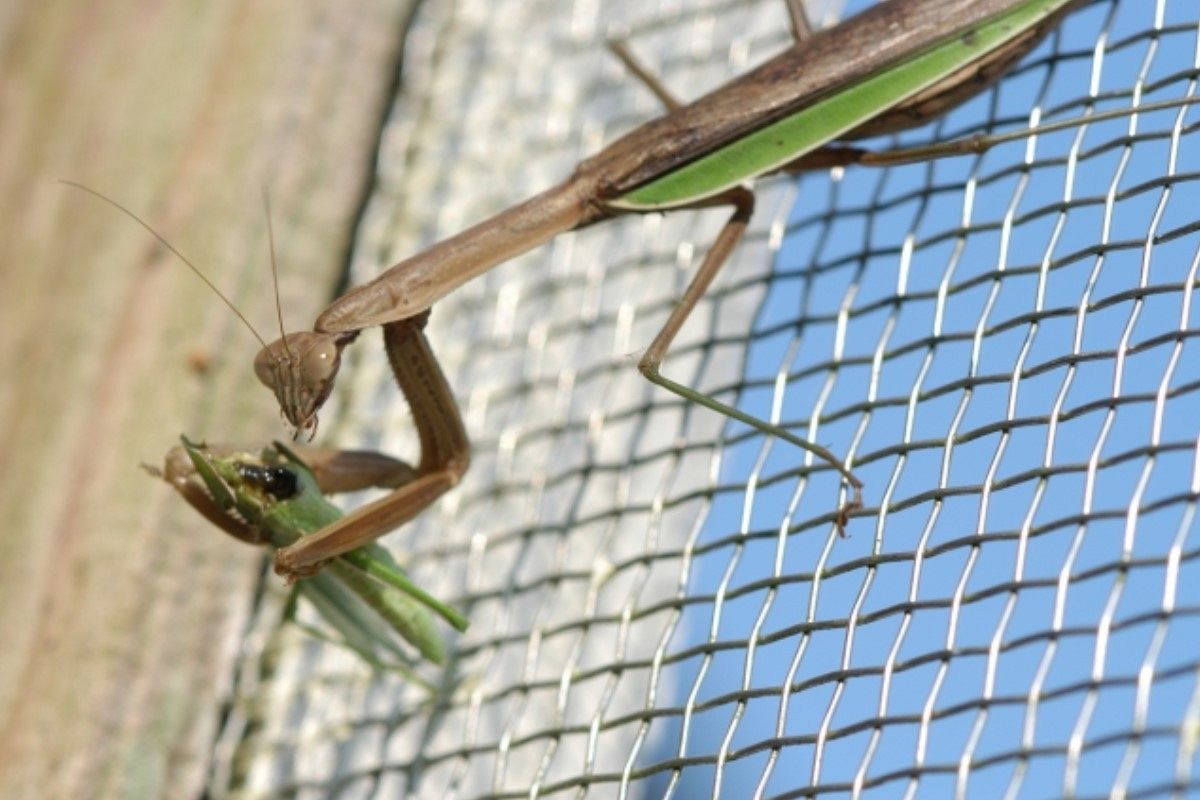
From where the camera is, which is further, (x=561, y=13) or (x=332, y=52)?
(x=561, y=13)

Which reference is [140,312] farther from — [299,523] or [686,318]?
[686,318]

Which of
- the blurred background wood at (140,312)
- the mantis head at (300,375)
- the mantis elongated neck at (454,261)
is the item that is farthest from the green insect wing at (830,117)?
the blurred background wood at (140,312)

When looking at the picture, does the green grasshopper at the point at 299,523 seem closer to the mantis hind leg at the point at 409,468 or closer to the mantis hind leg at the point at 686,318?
the mantis hind leg at the point at 409,468

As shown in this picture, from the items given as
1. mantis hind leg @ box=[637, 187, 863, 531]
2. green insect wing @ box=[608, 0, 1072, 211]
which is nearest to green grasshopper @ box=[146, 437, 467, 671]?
mantis hind leg @ box=[637, 187, 863, 531]

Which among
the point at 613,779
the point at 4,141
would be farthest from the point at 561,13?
the point at 613,779

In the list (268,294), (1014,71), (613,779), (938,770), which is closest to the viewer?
(938,770)

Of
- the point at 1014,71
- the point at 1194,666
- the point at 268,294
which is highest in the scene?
the point at 268,294

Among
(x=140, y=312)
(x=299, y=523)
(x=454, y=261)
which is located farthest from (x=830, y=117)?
(x=140, y=312)

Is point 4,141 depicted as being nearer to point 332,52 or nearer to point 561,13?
point 332,52
